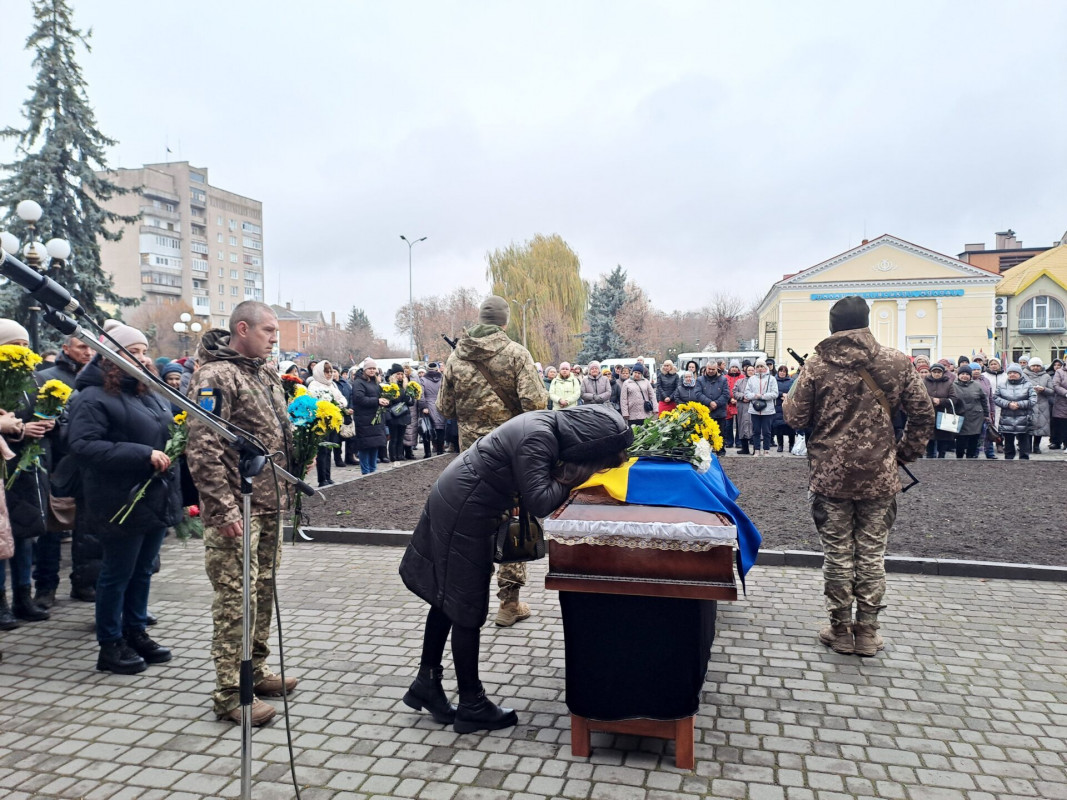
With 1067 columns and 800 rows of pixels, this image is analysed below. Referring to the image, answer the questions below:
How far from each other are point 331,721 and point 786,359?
52577 millimetres

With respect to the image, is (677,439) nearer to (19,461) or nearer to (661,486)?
(661,486)

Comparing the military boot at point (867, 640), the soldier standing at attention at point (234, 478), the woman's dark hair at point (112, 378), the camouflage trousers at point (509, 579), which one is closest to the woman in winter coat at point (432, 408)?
the camouflage trousers at point (509, 579)

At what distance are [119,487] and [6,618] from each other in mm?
1924

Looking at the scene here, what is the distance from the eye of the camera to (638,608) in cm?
362

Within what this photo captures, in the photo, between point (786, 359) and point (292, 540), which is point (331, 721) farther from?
point (786, 359)

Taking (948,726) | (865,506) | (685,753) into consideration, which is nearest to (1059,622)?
(865,506)

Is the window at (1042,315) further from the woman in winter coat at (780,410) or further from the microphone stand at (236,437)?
the microphone stand at (236,437)

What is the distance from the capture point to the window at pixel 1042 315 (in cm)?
5419

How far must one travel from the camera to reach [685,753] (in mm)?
3572

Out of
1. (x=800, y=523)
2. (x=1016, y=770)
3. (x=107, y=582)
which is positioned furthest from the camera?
(x=800, y=523)

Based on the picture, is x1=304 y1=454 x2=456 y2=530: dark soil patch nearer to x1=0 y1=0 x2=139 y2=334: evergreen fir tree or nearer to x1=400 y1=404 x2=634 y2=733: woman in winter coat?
x1=400 y1=404 x2=634 y2=733: woman in winter coat

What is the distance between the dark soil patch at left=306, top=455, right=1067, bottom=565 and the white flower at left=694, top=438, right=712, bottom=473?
3.35 metres

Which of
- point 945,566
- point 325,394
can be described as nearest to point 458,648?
point 945,566

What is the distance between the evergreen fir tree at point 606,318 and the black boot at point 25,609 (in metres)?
48.4
